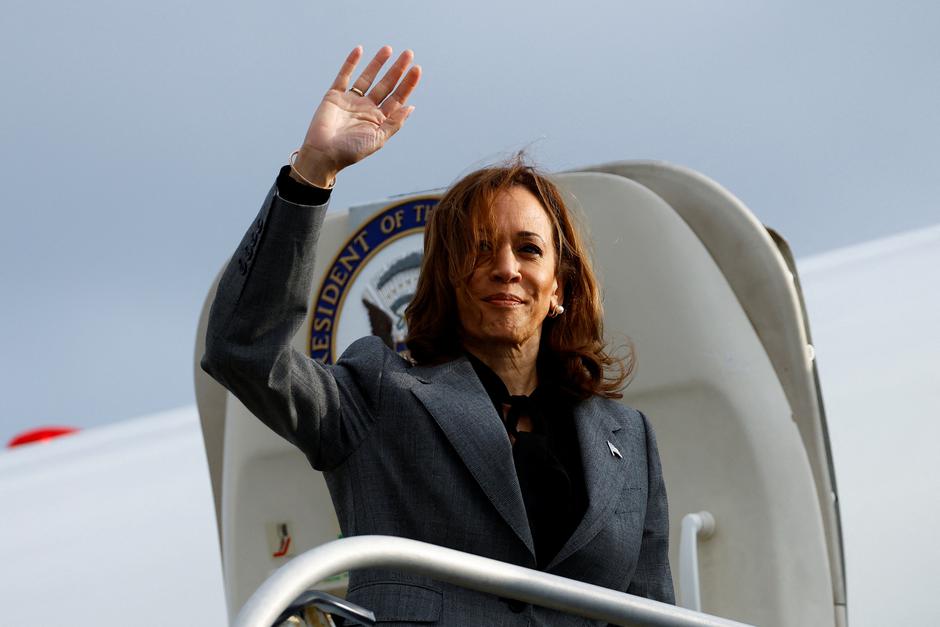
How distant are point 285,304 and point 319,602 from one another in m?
0.43

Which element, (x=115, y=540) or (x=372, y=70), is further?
(x=115, y=540)

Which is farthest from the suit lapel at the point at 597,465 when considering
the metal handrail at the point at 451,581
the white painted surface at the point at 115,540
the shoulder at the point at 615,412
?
the white painted surface at the point at 115,540

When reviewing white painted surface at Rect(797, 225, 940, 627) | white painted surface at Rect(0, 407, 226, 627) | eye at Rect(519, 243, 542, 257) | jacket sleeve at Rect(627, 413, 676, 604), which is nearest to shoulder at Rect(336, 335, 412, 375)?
eye at Rect(519, 243, 542, 257)

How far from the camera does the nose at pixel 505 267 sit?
193 centimetres

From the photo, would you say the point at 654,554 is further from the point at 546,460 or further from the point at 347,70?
the point at 347,70

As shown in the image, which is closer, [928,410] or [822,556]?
[822,556]

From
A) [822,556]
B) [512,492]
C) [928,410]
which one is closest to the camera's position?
[512,492]

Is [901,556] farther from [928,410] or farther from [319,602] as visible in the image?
[319,602]

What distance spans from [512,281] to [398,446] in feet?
1.05

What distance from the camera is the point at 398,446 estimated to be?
1.82m

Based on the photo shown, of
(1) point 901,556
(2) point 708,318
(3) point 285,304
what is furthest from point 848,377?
(3) point 285,304

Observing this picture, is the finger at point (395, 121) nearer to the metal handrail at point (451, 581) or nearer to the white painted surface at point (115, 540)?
the metal handrail at point (451, 581)

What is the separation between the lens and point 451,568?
59.3 inches

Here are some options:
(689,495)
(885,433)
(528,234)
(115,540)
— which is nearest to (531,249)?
(528,234)
